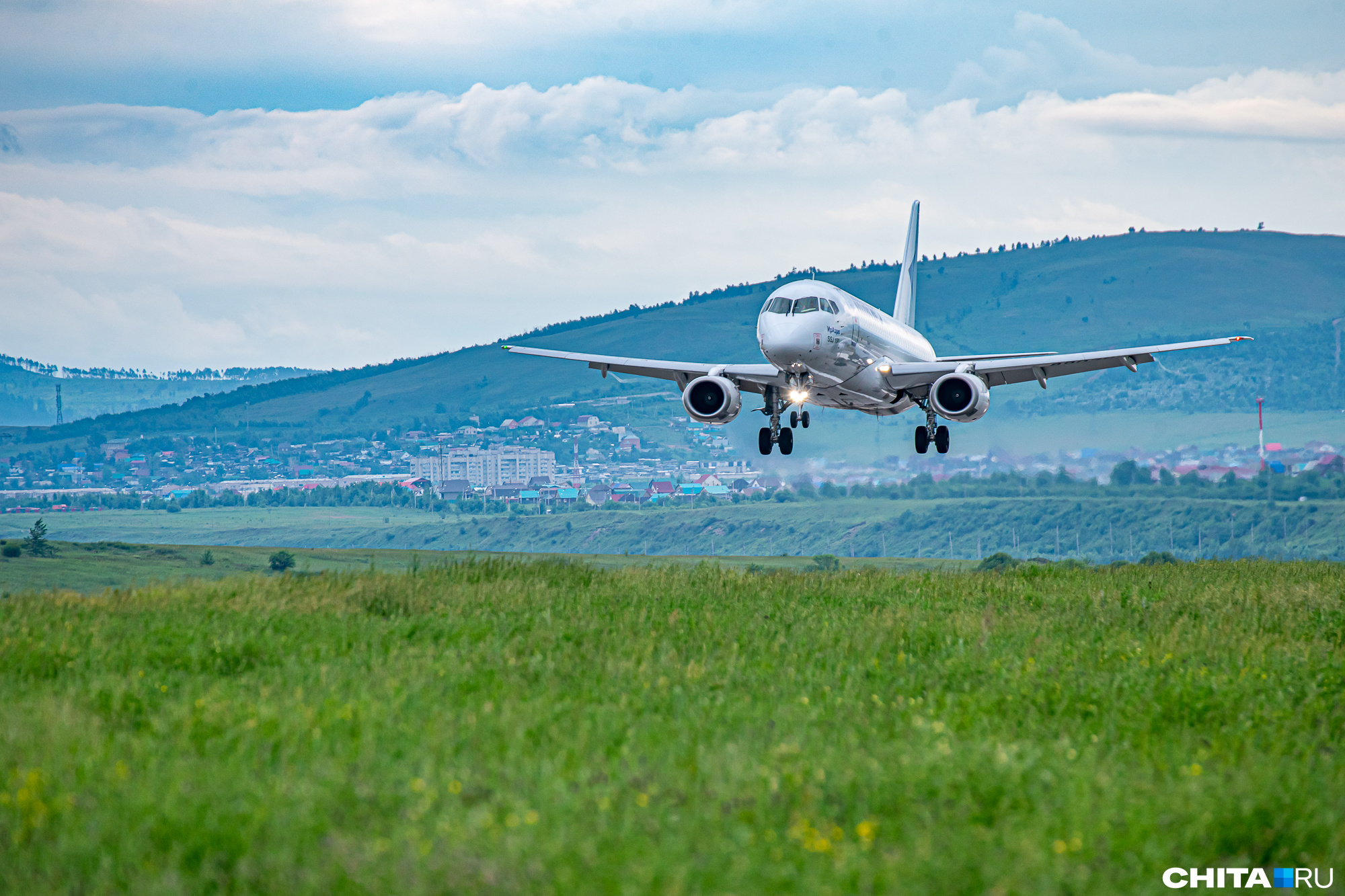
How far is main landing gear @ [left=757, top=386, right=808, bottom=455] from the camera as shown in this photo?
41312 mm

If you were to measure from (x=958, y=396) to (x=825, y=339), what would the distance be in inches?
272

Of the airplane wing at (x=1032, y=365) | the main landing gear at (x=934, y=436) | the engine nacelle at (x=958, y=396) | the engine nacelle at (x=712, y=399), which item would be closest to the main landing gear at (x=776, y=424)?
the engine nacelle at (x=712, y=399)

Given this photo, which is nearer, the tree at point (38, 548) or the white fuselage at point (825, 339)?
the white fuselage at point (825, 339)

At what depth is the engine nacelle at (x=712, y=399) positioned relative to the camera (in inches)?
1587

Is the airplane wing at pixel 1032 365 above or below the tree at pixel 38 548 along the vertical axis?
above

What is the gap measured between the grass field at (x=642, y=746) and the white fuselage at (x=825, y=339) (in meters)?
13.3

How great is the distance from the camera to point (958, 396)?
40062 mm

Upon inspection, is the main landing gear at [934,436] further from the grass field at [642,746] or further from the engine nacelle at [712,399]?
the grass field at [642,746]

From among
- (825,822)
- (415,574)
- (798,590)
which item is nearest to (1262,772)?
(825,822)

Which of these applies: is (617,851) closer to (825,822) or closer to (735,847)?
(735,847)

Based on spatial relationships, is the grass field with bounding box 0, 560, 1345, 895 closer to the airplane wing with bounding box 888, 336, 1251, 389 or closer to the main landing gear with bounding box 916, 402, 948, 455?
the airplane wing with bounding box 888, 336, 1251, 389

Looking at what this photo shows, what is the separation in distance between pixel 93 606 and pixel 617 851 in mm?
16614

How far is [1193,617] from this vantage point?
78.2ft

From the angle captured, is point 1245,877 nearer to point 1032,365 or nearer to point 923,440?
point 1032,365
